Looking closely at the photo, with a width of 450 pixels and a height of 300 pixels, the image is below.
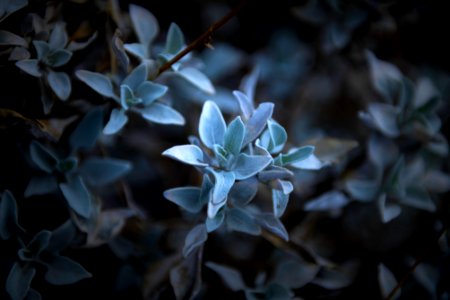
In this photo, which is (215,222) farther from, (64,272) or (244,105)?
(64,272)

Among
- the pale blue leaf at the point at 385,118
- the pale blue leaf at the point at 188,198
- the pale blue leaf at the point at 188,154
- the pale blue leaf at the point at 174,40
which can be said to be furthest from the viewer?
the pale blue leaf at the point at 385,118

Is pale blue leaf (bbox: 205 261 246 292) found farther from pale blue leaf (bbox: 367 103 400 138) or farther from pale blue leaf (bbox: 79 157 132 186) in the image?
pale blue leaf (bbox: 367 103 400 138)

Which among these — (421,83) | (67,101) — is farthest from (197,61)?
(421,83)

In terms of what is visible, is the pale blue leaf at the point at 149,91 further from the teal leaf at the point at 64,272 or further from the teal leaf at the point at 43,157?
the teal leaf at the point at 64,272

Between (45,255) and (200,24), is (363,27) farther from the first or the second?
(45,255)

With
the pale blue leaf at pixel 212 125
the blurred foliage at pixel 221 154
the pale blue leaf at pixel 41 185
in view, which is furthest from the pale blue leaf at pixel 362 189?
the pale blue leaf at pixel 41 185

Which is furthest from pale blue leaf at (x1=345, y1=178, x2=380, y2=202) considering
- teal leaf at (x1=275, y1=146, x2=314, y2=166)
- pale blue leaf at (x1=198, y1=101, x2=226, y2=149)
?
pale blue leaf at (x1=198, y1=101, x2=226, y2=149)

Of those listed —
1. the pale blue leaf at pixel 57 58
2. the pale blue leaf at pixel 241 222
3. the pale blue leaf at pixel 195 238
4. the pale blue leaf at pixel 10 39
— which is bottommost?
the pale blue leaf at pixel 195 238
